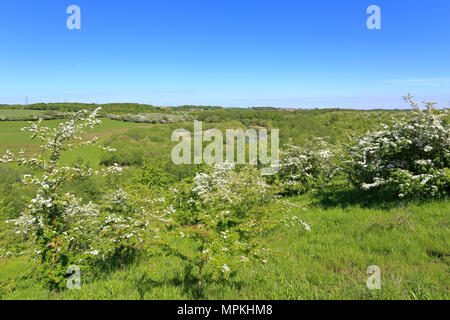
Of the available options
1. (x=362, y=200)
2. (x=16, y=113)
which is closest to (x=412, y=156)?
(x=362, y=200)

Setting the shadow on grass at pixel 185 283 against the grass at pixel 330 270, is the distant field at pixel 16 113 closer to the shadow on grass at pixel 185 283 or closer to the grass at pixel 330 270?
the grass at pixel 330 270

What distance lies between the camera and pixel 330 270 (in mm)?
5285

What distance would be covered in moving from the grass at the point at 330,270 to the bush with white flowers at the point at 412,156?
2.31ft

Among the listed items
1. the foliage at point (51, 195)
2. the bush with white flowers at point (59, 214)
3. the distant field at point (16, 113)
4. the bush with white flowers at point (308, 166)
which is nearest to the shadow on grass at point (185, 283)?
the bush with white flowers at point (59, 214)

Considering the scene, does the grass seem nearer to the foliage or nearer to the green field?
the green field

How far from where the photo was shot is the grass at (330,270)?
443 cm

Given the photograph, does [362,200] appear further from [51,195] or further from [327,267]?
[51,195]

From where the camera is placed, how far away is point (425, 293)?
3.95 m

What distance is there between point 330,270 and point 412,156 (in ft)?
21.3

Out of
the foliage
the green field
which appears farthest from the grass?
the foliage

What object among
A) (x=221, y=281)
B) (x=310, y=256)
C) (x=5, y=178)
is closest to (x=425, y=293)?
(x=310, y=256)

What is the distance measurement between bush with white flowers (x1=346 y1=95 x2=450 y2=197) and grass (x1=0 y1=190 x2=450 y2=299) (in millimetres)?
705
